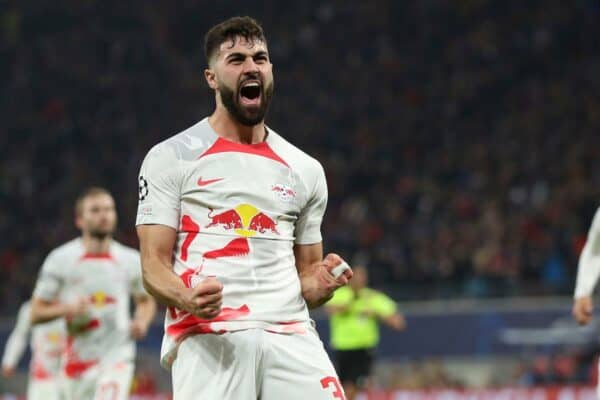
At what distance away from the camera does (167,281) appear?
15.1 ft

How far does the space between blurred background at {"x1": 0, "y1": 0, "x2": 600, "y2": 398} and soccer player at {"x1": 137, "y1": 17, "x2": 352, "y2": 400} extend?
1235 centimetres

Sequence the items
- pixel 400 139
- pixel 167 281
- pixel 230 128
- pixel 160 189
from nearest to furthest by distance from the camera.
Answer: pixel 167 281 < pixel 160 189 < pixel 230 128 < pixel 400 139

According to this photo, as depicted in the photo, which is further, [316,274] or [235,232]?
[316,274]

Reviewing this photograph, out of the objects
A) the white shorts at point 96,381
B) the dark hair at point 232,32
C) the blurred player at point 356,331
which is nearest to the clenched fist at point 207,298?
the dark hair at point 232,32

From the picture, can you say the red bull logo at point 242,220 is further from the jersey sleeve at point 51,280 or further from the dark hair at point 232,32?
the jersey sleeve at point 51,280

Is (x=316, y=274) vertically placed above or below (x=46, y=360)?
above

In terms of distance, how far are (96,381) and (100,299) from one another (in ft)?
2.11

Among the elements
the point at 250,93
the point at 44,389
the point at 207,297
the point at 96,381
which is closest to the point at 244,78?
the point at 250,93

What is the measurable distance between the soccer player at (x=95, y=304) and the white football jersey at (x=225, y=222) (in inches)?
171

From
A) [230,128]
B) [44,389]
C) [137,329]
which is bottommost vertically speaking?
[44,389]

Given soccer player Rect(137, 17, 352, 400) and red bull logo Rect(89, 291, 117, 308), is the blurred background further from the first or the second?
soccer player Rect(137, 17, 352, 400)

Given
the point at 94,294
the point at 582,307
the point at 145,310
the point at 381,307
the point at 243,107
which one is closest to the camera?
the point at 243,107

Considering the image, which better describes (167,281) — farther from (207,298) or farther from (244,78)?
(244,78)

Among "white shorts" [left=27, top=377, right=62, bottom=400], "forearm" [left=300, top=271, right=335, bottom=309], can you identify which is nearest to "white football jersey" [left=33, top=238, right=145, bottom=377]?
"white shorts" [left=27, top=377, right=62, bottom=400]
